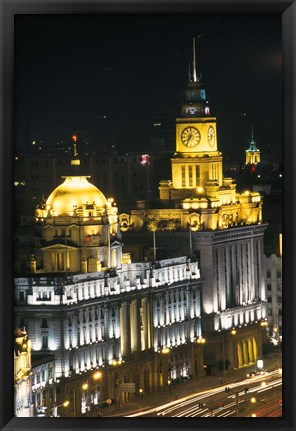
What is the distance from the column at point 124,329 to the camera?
20.2 ft

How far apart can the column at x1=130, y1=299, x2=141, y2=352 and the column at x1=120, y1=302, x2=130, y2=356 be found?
0.02 m

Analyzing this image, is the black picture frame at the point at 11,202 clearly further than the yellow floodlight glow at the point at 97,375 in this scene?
No

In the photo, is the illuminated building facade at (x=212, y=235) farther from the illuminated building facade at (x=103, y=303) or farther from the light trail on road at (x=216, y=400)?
the light trail on road at (x=216, y=400)

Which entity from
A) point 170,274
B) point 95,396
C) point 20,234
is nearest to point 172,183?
point 170,274

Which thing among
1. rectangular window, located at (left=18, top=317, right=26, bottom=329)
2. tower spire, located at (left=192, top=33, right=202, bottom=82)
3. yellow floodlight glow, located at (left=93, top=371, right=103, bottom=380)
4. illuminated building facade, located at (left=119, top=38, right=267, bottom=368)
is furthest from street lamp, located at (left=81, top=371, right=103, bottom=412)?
tower spire, located at (left=192, top=33, right=202, bottom=82)

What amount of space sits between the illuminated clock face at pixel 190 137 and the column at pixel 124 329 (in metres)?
0.79

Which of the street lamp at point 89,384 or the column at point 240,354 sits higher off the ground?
the column at point 240,354

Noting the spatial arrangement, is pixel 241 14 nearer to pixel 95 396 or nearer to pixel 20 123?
pixel 20 123

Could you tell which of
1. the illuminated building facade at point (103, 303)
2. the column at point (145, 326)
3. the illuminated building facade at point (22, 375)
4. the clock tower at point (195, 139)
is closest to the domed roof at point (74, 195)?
the illuminated building facade at point (103, 303)

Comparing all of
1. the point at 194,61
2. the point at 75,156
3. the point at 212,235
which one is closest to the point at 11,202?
the point at 194,61

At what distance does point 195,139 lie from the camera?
6.72 metres

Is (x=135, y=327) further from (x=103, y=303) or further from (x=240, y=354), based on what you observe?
(x=240, y=354)

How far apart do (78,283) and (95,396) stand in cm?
178

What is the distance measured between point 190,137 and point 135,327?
0.99m
